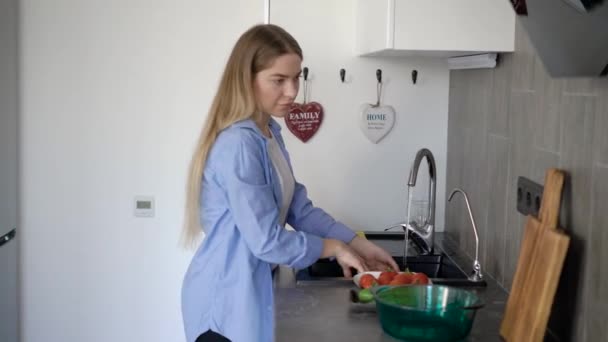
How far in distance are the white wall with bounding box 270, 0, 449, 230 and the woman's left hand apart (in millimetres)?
546

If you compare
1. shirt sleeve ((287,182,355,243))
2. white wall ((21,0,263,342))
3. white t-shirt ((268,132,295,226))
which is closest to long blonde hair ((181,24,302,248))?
white t-shirt ((268,132,295,226))

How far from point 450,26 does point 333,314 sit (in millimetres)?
802

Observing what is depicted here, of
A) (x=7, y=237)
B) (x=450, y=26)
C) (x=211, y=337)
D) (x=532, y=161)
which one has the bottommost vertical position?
(x=211, y=337)

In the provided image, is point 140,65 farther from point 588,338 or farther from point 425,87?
point 588,338

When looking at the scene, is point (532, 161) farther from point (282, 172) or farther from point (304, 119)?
point (304, 119)

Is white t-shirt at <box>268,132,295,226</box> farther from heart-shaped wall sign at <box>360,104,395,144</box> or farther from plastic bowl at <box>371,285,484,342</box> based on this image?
heart-shaped wall sign at <box>360,104,395,144</box>

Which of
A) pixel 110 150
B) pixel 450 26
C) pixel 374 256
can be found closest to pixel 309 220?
pixel 374 256

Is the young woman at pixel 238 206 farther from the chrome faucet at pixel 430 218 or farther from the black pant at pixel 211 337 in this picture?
the chrome faucet at pixel 430 218

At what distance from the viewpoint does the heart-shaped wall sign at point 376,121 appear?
274 centimetres

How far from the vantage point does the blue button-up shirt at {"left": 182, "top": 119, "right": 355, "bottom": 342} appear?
6.23 ft

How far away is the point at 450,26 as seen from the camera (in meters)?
2.05

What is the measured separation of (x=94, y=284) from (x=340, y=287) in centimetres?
128

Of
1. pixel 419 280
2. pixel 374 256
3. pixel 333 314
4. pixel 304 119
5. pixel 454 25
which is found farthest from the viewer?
pixel 304 119

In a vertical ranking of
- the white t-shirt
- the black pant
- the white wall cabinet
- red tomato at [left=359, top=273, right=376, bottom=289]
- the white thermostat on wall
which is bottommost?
the black pant
